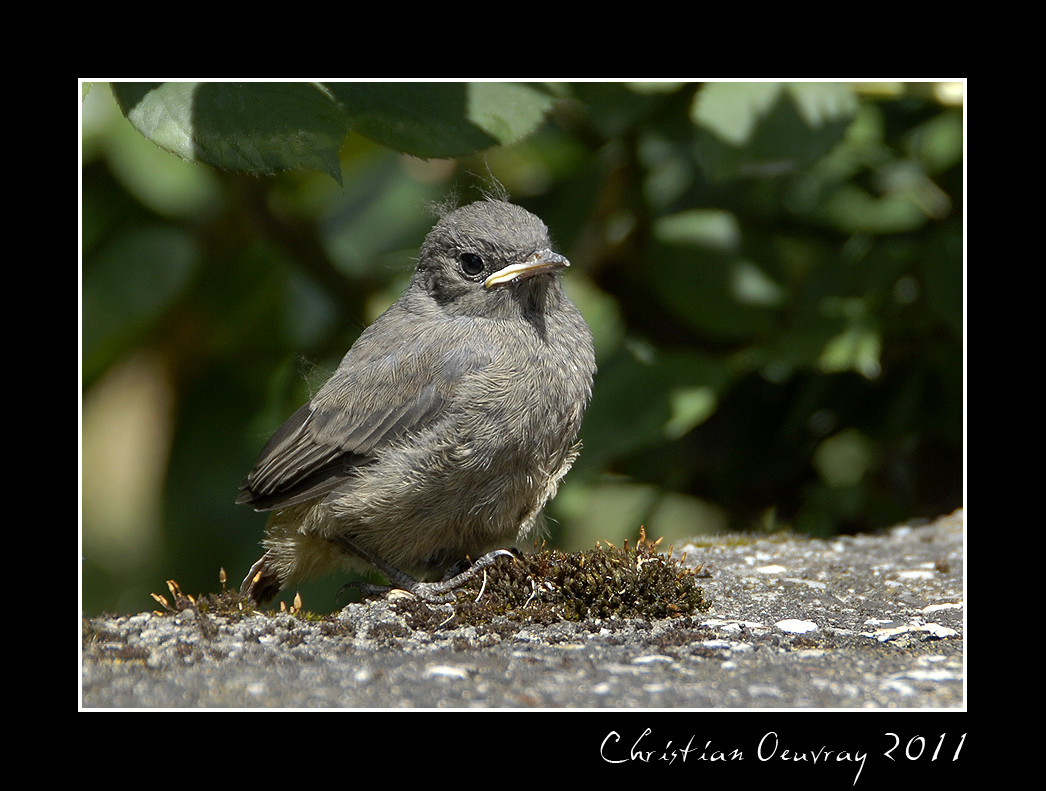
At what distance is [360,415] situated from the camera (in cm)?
438

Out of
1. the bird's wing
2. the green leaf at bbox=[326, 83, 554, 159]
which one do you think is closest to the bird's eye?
the bird's wing

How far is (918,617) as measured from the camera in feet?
13.2

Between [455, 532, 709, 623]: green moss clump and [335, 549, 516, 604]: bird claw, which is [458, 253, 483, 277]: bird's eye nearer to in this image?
[335, 549, 516, 604]: bird claw

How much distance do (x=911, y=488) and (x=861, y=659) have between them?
264 centimetres

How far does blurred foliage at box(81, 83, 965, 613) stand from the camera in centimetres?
541

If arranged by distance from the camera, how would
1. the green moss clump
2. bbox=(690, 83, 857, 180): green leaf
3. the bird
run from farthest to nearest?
bbox=(690, 83, 857, 180): green leaf
the bird
the green moss clump

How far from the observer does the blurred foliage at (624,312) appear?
5.41 metres

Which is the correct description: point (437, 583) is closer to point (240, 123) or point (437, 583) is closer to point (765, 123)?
point (240, 123)

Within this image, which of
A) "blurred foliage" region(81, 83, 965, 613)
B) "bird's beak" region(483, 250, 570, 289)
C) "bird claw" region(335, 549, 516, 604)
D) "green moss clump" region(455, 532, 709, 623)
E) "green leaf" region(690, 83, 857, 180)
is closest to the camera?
"green moss clump" region(455, 532, 709, 623)

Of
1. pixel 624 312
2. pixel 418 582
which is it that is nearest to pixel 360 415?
pixel 418 582

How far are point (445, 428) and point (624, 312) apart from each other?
2322 millimetres

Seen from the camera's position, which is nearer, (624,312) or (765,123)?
(765,123)
